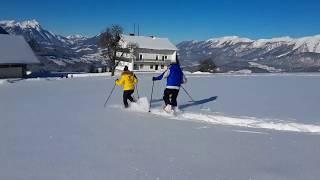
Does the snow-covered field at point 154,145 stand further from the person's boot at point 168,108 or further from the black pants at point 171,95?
the black pants at point 171,95

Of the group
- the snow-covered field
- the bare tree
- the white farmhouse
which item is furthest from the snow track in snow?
the white farmhouse

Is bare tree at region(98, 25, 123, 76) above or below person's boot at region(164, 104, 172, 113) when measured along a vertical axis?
above

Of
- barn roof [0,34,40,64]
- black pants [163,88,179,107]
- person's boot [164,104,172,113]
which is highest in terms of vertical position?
barn roof [0,34,40,64]

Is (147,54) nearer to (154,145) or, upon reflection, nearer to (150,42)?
(150,42)

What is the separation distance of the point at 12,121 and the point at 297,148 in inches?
286

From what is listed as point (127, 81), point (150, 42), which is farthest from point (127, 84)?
point (150, 42)

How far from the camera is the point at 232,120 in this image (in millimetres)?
11172

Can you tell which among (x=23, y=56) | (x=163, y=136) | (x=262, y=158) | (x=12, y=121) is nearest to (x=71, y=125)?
(x=12, y=121)

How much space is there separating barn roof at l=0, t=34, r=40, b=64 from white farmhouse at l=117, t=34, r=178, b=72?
33.0m

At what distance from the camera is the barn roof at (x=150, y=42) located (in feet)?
273

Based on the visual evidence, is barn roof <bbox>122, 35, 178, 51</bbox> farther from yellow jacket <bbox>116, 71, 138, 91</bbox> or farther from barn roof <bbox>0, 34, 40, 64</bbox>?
yellow jacket <bbox>116, 71, 138, 91</bbox>

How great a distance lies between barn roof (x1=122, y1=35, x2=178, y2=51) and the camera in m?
83.1

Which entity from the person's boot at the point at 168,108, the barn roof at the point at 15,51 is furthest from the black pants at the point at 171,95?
the barn roof at the point at 15,51

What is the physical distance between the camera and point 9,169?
5492 millimetres
